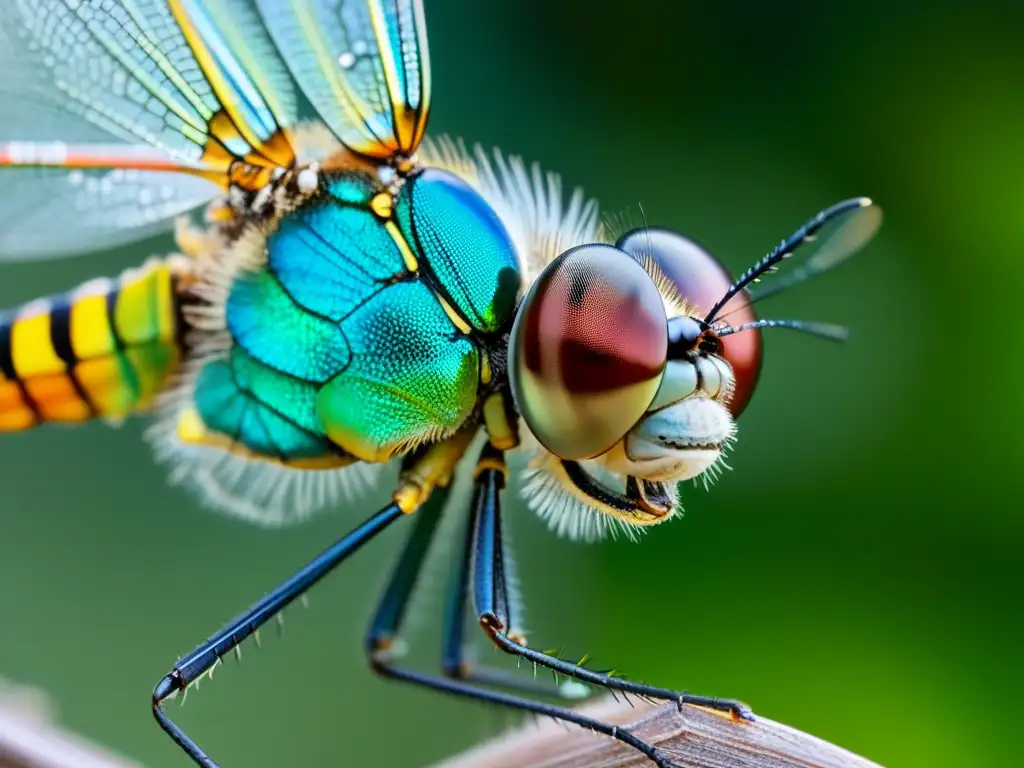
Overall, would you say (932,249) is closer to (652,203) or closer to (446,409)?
(652,203)

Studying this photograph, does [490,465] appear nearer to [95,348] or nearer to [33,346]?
[95,348]

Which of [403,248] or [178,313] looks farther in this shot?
[178,313]

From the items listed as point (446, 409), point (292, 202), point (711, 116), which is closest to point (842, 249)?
point (446, 409)

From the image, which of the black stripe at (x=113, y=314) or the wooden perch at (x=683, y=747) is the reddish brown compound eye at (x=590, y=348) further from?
the black stripe at (x=113, y=314)

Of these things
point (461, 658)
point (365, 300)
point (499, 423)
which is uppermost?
point (365, 300)

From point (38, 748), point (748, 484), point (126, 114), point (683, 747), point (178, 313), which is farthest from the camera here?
point (748, 484)

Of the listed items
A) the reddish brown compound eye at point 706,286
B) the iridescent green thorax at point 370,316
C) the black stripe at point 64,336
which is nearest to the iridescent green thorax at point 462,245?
the iridescent green thorax at point 370,316

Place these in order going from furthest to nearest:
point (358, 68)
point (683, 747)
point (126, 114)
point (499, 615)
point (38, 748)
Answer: point (126, 114), point (358, 68), point (499, 615), point (38, 748), point (683, 747)

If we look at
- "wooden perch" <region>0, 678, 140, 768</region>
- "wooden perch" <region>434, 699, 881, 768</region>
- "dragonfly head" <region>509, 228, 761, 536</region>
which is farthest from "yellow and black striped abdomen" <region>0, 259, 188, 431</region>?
"wooden perch" <region>434, 699, 881, 768</region>

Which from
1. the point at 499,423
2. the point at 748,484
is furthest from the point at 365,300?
Result: the point at 748,484
